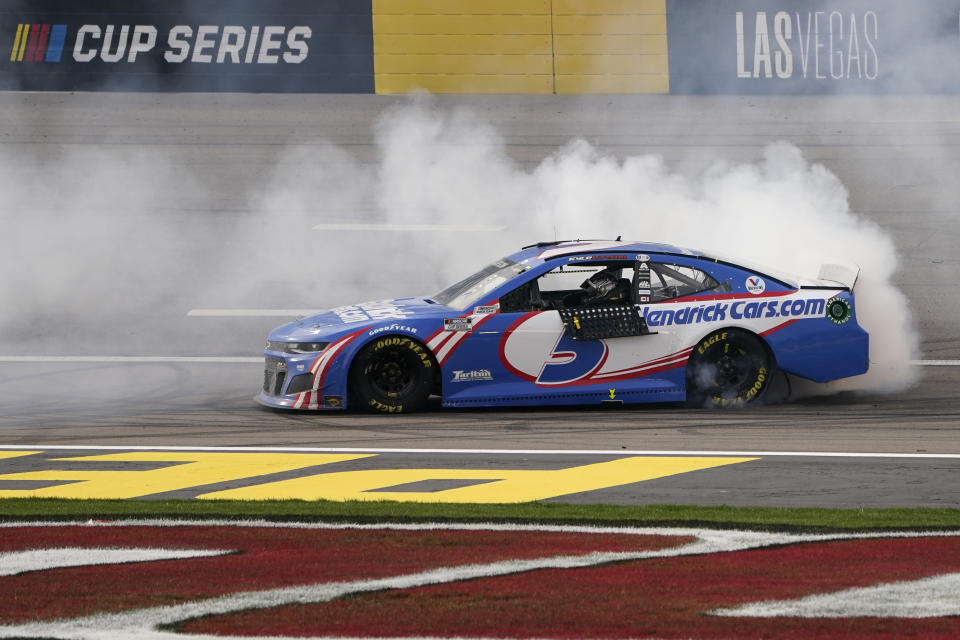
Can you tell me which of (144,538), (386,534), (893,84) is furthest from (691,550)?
(893,84)

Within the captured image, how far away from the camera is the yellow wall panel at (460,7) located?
1842cm

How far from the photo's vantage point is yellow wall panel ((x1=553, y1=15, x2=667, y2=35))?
60.3ft

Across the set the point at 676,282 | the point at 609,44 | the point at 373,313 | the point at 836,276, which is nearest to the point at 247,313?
the point at 373,313

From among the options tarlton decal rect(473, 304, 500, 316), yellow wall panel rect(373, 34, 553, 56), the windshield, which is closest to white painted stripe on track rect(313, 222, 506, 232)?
yellow wall panel rect(373, 34, 553, 56)

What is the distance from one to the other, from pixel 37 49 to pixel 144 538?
46.7 feet

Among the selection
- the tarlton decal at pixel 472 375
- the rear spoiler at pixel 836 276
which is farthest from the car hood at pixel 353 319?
the rear spoiler at pixel 836 276

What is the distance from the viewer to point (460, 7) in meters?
18.5

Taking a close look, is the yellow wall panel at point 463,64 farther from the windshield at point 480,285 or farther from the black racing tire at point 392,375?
the black racing tire at point 392,375

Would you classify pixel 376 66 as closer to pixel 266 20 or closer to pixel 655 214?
pixel 266 20

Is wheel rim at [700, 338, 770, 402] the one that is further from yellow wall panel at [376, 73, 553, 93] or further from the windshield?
yellow wall panel at [376, 73, 553, 93]

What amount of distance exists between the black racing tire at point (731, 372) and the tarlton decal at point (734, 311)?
0.44 ft

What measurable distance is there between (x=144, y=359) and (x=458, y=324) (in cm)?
358

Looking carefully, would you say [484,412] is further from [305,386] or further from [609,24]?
[609,24]

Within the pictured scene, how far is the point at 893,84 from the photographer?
19156 millimetres
